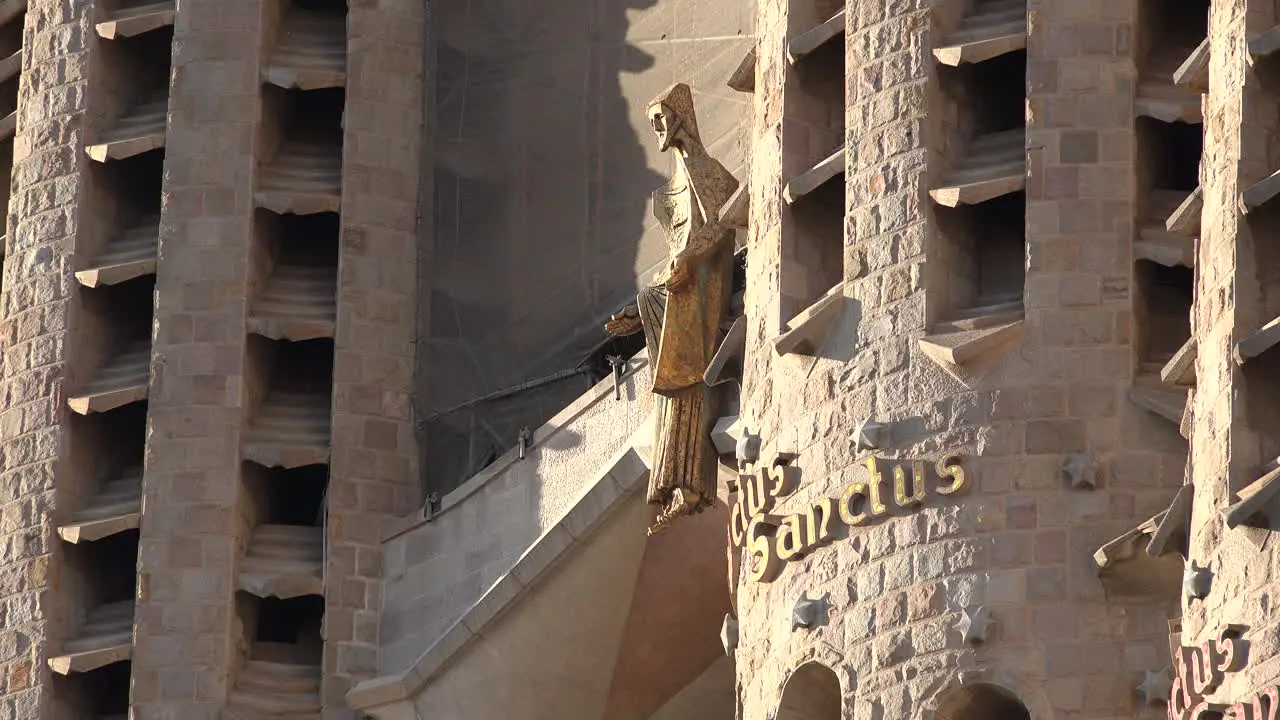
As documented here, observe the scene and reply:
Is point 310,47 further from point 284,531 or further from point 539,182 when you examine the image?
point 284,531

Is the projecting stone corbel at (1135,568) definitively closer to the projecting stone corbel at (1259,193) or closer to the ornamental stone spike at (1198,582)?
the ornamental stone spike at (1198,582)

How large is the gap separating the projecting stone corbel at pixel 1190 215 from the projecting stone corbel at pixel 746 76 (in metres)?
6.95

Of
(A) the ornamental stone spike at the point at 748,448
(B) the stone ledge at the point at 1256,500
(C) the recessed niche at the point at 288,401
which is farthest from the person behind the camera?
(C) the recessed niche at the point at 288,401

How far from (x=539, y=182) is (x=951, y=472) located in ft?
33.8

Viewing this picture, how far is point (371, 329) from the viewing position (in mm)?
44531

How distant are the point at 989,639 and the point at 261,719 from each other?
32.7ft

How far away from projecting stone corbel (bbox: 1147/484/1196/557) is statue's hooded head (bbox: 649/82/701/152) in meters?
8.07

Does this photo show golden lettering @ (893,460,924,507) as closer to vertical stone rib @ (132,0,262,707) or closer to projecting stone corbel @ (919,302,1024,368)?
projecting stone corbel @ (919,302,1024,368)

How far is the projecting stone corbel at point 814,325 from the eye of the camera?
1468 inches

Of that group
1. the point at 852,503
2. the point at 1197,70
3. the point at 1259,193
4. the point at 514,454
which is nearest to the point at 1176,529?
the point at 1259,193

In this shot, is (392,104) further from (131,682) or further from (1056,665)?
(1056,665)

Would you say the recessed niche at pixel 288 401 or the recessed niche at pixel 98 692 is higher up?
the recessed niche at pixel 288 401

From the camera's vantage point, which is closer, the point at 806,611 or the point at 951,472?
the point at 951,472

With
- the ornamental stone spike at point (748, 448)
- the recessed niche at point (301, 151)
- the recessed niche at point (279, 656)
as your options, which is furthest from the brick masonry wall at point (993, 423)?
the recessed niche at point (301, 151)
